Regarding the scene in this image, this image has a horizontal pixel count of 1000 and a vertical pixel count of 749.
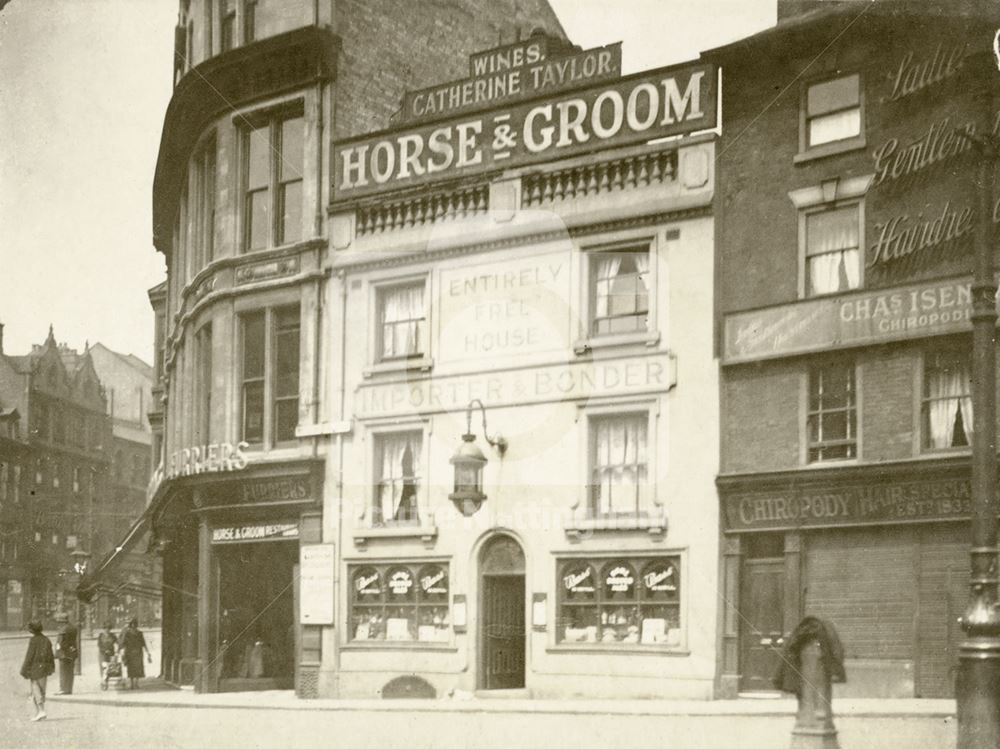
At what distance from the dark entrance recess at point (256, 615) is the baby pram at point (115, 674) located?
3.26 metres

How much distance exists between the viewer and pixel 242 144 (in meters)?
25.3

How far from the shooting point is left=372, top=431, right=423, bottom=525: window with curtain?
20.7 meters

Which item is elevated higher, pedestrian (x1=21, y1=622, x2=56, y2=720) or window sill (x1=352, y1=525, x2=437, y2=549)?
window sill (x1=352, y1=525, x2=437, y2=549)

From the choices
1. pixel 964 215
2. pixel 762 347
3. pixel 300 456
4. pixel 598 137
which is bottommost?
pixel 300 456

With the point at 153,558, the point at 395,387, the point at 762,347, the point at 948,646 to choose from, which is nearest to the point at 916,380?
the point at 762,347

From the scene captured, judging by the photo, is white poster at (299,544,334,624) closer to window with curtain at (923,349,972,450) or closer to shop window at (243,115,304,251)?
shop window at (243,115,304,251)

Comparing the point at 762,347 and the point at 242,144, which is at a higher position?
the point at 242,144

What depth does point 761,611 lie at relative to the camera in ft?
65.8

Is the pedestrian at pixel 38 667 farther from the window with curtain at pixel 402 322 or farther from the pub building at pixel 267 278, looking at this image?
the window with curtain at pixel 402 322

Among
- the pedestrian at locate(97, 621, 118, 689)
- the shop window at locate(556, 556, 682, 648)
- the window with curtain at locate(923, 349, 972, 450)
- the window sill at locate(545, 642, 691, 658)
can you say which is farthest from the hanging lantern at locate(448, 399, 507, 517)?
the pedestrian at locate(97, 621, 118, 689)

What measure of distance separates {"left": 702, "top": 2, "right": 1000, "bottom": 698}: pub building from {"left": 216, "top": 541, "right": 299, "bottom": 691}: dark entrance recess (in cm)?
793

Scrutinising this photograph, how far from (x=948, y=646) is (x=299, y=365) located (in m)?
10.5

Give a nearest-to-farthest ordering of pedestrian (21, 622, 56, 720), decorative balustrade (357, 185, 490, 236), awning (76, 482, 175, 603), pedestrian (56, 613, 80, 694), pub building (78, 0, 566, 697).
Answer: decorative balustrade (357, 185, 490, 236)
pedestrian (21, 622, 56, 720)
pub building (78, 0, 566, 697)
pedestrian (56, 613, 80, 694)
awning (76, 482, 175, 603)

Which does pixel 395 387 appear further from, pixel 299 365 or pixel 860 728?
pixel 860 728
